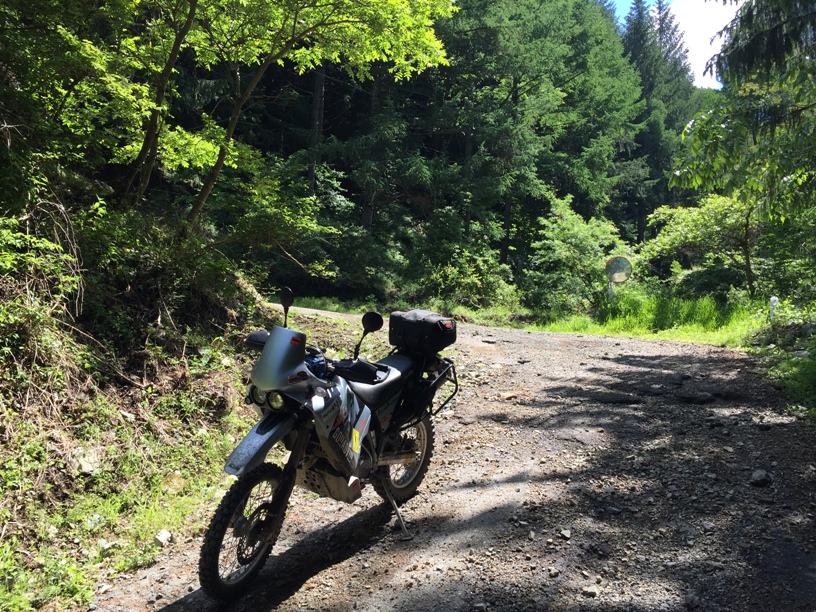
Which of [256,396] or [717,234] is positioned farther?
[717,234]

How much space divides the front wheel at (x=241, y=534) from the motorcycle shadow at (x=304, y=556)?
0.13 m

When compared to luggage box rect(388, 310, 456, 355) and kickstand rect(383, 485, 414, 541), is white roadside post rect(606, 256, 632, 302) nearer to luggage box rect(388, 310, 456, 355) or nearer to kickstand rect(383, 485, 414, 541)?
luggage box rect(388, 310, 456, 355)

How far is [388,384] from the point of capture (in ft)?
12.6

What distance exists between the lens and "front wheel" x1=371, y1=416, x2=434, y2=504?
411 centimetres

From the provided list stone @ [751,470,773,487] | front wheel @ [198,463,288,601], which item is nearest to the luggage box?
front wheel @ [198,463,288,601]

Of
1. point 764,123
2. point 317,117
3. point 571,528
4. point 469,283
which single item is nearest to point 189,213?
point 571,528

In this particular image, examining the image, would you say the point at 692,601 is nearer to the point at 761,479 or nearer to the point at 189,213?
the point at 761,479

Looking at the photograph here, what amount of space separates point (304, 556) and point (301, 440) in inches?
35.3

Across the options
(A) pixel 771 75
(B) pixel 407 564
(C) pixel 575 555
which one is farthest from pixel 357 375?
(A) pixel 771 75

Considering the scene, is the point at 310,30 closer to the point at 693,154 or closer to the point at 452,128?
the point at 693,154

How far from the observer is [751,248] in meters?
16.9

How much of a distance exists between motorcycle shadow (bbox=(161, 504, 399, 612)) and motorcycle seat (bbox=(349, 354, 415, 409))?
84 centimetres

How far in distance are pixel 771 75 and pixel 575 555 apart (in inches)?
325

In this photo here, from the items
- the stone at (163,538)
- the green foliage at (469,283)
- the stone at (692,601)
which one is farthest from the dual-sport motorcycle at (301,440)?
the green foliage at (469,283)
